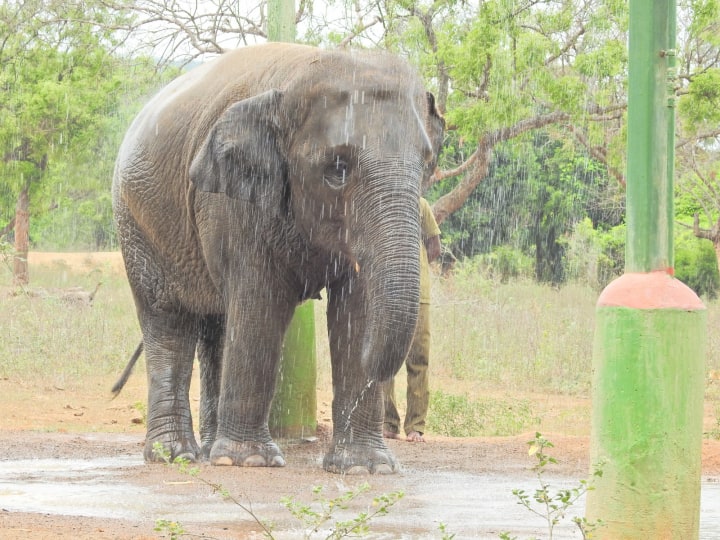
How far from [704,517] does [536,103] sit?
13212 millimetres

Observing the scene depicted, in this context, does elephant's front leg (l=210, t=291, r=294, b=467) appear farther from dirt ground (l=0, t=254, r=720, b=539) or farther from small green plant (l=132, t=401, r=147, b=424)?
small green plant (l=132, t=401, r=147, b=424)

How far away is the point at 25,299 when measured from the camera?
18.7 meters

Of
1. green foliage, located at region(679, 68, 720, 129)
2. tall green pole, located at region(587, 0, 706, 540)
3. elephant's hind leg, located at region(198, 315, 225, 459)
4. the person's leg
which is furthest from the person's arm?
green foliage, located at region(679, 68, 720, 129)

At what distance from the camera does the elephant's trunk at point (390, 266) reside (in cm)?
614

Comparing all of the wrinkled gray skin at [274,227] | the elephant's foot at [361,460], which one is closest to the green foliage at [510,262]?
the wrinkled gray skin at [274,227]

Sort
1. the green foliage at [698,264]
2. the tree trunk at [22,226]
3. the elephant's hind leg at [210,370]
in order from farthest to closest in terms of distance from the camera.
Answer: the green foliage at [698,264] < the tree trunk at [22,226] < the elephant's hind leg at [210,370]

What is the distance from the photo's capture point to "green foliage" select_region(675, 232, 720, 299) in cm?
3022

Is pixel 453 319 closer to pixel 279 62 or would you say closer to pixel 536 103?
pixel 536 103

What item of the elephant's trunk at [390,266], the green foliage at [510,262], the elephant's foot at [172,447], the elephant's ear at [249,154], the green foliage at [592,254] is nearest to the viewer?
the elephant's trunk at [390,266]

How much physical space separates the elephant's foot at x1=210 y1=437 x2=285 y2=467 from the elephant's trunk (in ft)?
4.24

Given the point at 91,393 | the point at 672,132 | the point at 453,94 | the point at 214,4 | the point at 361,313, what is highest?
the point at 214,4

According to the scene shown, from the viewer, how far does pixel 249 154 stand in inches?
279

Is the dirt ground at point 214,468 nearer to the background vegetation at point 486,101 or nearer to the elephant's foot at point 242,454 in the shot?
the elephant's foot at point 242,454

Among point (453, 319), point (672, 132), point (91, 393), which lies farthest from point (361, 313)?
point (453, 319)
